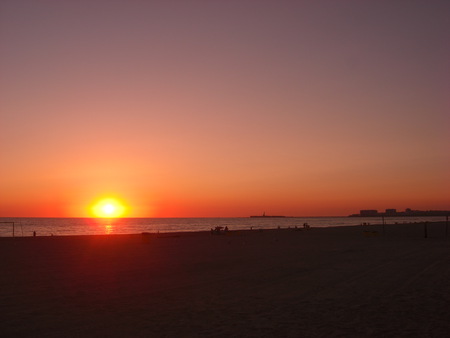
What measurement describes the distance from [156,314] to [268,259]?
1238cm

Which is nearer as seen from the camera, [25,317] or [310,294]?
[25,317]

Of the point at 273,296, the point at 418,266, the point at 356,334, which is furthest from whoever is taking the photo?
the point at 418,266

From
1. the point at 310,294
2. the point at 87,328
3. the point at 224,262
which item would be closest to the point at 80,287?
the point at 87,328

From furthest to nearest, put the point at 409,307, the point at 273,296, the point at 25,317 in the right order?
the point at 273,296, the point at 409,307, the point at 25,317

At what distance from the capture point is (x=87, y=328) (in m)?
8.61

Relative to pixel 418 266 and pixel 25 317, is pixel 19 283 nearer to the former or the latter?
pixel 25 317

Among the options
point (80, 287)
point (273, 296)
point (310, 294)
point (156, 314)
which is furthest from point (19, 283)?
point (310, 294)

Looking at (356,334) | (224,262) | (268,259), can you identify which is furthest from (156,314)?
(268,259)

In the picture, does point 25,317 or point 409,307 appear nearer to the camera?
point 25,317

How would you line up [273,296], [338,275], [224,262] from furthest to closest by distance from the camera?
[224,262]
[338,275]
[273,296]

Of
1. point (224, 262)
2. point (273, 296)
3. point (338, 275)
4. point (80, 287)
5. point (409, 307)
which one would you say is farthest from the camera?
point (224, 262)

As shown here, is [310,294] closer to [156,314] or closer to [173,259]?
[156,314]

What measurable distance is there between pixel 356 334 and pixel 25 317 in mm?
6851

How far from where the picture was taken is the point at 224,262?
20.3m
